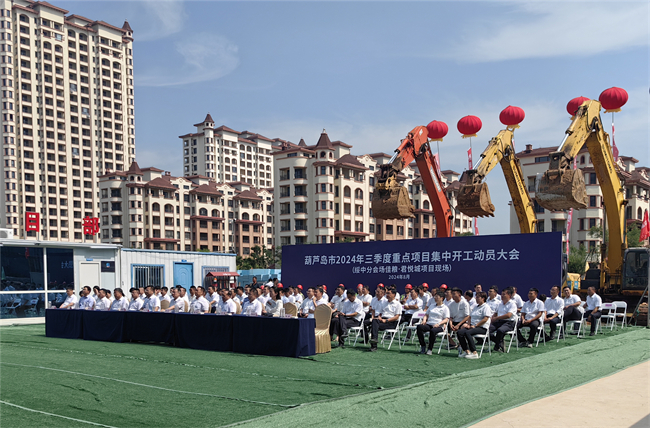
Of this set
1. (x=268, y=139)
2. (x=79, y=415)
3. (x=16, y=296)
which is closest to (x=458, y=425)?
(x=79, y=415)

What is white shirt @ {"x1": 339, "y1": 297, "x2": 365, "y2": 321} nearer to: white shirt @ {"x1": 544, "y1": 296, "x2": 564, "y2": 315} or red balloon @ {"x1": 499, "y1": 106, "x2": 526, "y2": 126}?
white shirt @ {"x1": 544, "y1": 296, "x2": 564, "y2": 315}

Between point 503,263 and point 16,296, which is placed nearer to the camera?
point 503,263

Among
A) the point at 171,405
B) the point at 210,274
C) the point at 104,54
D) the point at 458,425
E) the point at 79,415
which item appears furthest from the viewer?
the point at 104,54

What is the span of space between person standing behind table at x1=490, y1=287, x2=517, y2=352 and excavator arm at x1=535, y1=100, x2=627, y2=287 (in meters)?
6.34

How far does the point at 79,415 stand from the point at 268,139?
13529 centimetres

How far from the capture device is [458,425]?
20.6 feet

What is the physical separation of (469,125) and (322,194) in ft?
170

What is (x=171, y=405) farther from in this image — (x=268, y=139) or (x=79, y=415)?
(x=268, y=139)

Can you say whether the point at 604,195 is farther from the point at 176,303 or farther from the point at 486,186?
the point at 176,303

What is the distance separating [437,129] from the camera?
72.2ft

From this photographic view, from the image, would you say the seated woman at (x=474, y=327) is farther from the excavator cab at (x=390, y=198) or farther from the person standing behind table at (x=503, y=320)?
the excavator cab at (x=390, y=198)

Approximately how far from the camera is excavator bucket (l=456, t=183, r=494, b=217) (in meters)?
18.9

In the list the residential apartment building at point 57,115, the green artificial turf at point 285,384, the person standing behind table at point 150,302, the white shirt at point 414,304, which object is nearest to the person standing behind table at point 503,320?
the green artificial turf at point 285,384

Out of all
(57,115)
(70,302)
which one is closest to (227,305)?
(70,302)
